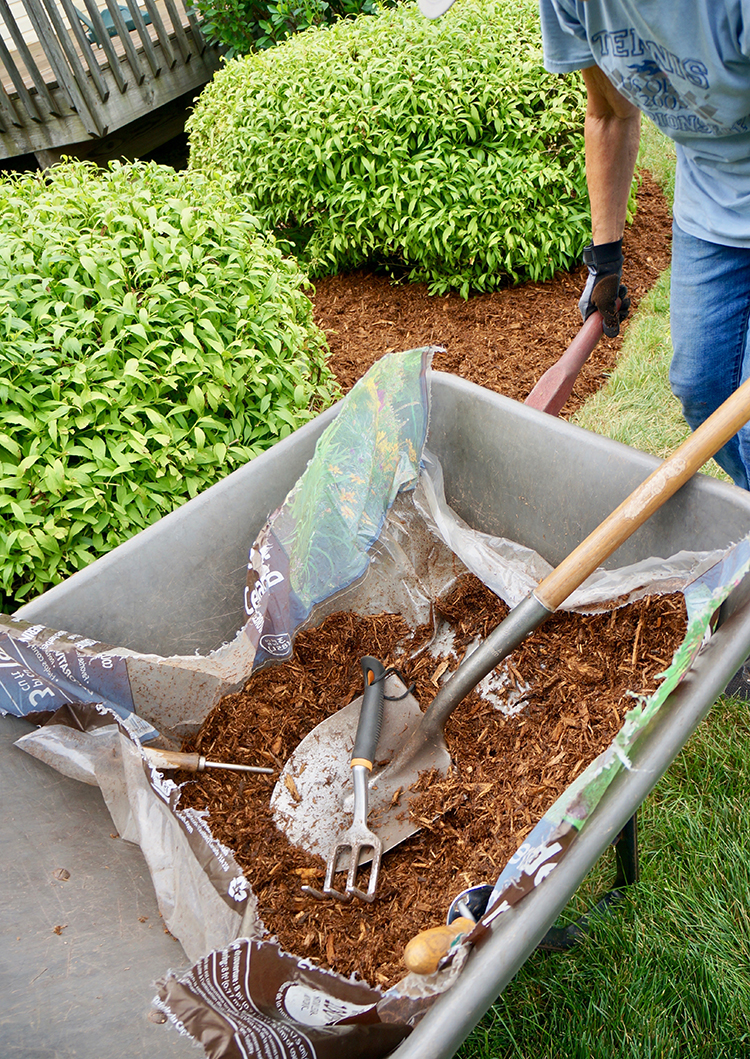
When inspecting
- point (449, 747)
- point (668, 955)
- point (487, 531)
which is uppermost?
point (487, 531)

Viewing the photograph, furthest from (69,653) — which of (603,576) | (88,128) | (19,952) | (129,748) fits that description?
(88,128)

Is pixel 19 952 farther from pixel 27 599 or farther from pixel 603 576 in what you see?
pixel 603 576

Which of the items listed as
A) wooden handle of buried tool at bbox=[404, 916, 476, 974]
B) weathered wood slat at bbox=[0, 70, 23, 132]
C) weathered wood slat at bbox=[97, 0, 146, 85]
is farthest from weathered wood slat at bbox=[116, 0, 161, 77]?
wooden handle of buried tool at bbox=[404, 916, 476, 974]

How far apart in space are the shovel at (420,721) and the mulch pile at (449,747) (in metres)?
0.04

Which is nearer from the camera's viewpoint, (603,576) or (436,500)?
(603,576)

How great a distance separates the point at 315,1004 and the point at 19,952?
0.49 m

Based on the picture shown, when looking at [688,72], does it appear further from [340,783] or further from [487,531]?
[340,783]

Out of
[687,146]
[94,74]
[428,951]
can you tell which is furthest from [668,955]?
[94,74]

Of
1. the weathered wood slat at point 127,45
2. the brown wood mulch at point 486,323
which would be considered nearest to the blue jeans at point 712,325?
the brown wood mulch at point 486,323

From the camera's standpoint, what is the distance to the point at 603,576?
4.58 ft

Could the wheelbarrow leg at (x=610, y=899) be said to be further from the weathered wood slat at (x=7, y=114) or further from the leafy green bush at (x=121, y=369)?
the weathered wood slat at (x=7, y=114)

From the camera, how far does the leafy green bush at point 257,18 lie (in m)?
4.82

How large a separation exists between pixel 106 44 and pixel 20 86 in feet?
2.07

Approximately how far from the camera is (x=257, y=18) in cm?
524
